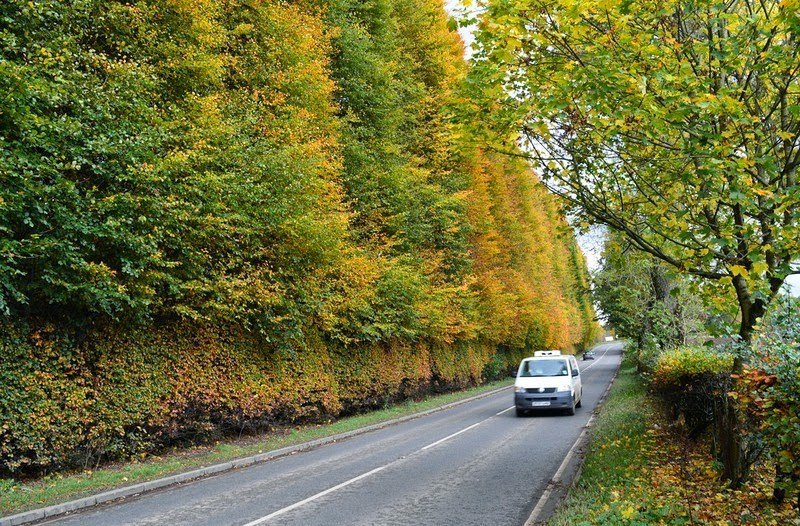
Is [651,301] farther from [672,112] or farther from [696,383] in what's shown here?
[672,112]

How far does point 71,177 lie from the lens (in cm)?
1009

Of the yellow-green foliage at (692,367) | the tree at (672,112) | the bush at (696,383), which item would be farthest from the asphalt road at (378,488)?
the tree at (672,112)

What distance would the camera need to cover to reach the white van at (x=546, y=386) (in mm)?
18719

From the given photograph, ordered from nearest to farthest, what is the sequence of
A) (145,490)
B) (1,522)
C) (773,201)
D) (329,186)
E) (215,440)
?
(773,201) < (1,522) < (145,490) < (215,440) < (329,186)

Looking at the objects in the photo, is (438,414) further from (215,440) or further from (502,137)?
(502,137)

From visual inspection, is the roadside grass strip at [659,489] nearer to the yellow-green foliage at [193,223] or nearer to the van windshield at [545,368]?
the yellow-green foliage at [193,223]

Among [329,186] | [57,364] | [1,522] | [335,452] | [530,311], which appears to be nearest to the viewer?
[1,522]

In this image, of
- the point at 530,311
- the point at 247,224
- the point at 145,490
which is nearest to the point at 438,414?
the point at 247,224

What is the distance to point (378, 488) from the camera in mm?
8922

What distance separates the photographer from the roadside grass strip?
570 centimetres

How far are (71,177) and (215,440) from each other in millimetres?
7180

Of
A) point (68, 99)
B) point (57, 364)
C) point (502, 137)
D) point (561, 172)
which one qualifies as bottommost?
point (57, 364)

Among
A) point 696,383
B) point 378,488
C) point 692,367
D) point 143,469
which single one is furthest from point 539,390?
point 143,469

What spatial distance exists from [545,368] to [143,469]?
13.7m
